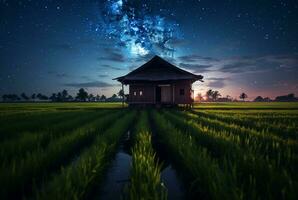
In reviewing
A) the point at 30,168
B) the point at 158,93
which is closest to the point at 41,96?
the point at 158,93

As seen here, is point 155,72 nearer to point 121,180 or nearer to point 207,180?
point 121,180

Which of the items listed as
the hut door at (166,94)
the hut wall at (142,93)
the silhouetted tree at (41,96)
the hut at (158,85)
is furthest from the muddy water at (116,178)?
the silhouetted tree at (41,96)

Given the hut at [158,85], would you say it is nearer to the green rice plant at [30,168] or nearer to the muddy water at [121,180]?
the green rice plant at [30,168]

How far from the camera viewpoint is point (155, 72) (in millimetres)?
26344

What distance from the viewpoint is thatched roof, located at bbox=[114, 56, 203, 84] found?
24453 millimetres

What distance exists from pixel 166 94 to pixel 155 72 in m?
3.19

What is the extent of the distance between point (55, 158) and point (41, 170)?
0.60 meters

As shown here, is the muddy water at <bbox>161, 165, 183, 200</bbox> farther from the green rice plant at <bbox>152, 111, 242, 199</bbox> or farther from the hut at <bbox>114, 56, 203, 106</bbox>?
the hut at <bbox>114, 56, 203, 106</bbox>

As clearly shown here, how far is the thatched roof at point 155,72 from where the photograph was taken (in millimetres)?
24453

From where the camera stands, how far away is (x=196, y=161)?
314 cm

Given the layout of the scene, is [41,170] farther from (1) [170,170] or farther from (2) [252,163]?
(2) [252,163]

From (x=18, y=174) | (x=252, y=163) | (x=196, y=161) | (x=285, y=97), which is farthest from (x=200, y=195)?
(x=285, y=97)

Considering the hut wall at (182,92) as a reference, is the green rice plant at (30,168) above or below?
below

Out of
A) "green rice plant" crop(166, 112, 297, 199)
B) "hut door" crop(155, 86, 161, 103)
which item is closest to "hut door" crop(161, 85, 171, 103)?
"hut door" crop(155, 86, 161, 103)
